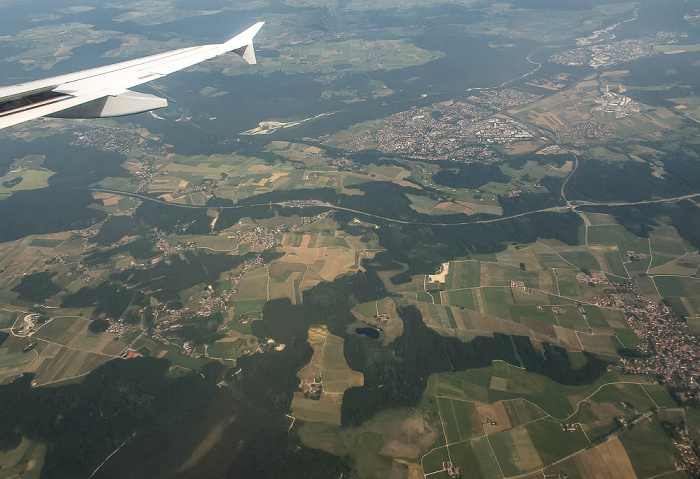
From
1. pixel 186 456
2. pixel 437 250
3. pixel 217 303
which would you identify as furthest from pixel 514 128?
pixel 186 456

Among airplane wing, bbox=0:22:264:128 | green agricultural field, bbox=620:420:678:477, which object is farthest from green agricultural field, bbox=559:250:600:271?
airplane wing, bbox=0:22:264:128

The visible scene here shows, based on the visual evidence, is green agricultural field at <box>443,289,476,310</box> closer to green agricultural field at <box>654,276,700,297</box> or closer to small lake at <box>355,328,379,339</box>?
small lake at <box>355,328,379,339</box>

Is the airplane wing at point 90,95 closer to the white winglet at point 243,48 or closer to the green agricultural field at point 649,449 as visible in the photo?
the white winglet at point 243,48

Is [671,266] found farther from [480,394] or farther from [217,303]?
[217,303]

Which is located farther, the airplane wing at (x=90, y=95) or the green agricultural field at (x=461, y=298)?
the green agricultural field at (x=461, y=298)

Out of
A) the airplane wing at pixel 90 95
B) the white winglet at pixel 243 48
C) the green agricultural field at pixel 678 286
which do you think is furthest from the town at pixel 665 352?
the airplane wing at pixel 90 95

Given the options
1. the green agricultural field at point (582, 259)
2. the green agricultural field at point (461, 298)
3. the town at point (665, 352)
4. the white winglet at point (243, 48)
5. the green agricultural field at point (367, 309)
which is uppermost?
the white winglet at point (243, 48)
